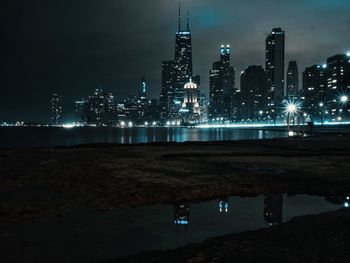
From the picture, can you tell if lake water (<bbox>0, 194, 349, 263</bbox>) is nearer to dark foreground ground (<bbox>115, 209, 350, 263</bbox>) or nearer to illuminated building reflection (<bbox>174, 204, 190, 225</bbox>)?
illuminated building reflection (<bbox>174, 204, 190, 225</bbox>)

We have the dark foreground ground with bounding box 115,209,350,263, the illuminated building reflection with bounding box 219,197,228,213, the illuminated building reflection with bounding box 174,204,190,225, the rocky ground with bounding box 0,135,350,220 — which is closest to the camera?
the dark foreground ground with bounding box 115,209,350,263

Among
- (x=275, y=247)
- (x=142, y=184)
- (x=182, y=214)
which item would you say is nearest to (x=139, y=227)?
(x=182, y=214)

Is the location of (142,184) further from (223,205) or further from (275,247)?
(275,247)

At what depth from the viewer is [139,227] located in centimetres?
1073

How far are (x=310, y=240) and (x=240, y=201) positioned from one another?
5.44 metres

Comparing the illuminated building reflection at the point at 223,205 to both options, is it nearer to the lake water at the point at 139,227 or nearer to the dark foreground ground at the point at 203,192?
the lake water at the point at 139,227

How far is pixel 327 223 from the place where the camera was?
415 inches

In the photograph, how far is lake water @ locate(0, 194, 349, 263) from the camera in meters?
8.73

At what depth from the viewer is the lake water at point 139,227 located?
8.73 m

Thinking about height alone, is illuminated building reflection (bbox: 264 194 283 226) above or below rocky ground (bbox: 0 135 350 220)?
below

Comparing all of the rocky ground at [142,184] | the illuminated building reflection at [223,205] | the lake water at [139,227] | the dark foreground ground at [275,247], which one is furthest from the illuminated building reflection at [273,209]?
the illuminated building reflection at [223,205]

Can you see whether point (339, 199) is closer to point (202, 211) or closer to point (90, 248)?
point (202, 211)

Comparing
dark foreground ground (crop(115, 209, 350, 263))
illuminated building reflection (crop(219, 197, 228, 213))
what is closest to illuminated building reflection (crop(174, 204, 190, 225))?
illuminated building reflection (crop(219, 197, 228, 213))

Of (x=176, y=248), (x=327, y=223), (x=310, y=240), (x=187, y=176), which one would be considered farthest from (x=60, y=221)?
(x=187, y=176)
